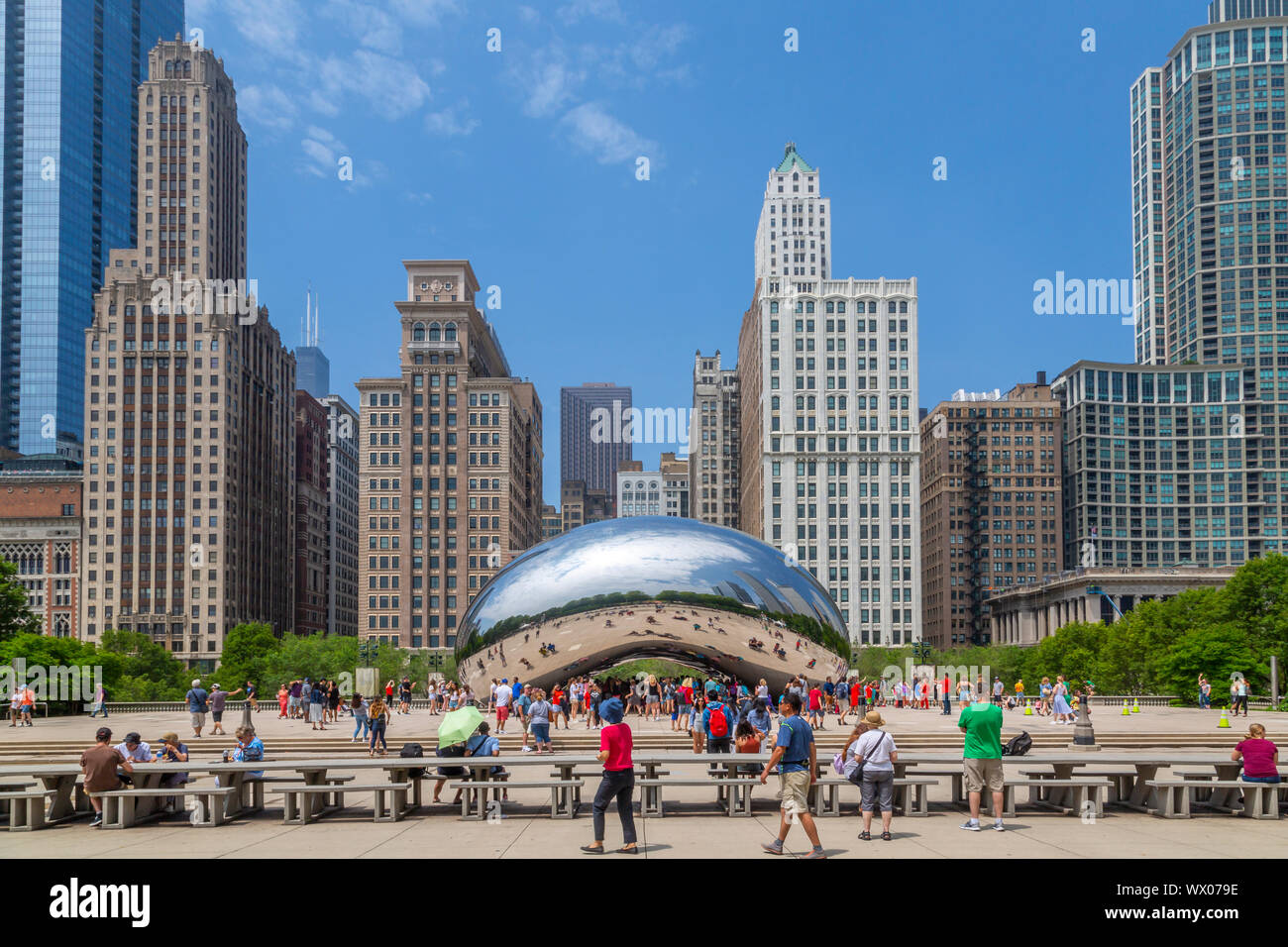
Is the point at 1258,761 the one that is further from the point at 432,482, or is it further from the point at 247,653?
the point at 432,482

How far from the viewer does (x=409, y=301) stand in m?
128

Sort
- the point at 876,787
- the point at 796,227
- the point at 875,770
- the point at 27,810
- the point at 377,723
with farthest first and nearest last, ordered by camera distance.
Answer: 1. the point at 796,227
2. the point at 377,723
3. the point at 27,810
4. the point at 876,787
5. the point at 875,770

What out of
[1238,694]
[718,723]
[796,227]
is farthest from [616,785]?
[796,227]

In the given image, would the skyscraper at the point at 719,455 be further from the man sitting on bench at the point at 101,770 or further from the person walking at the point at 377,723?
the man sitting on bench at the point at 101,770

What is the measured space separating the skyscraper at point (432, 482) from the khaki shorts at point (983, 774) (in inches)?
4294

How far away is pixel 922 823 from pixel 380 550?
113561 mm

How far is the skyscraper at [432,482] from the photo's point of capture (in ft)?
395

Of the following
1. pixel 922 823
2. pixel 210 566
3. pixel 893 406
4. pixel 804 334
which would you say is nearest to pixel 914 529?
pixel 893 406

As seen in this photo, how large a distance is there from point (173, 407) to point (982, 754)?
4960 inches

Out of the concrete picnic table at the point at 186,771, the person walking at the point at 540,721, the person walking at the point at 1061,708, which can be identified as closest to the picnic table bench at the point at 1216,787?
the concrete picnic table at the point at 186,771

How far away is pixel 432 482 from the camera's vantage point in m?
122

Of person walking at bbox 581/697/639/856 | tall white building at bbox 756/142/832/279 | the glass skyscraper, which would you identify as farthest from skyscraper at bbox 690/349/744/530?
person walking at bbox 581/697/639/856

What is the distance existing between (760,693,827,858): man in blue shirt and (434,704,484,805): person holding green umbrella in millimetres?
5137
